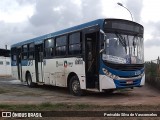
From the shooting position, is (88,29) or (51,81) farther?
(51,81)

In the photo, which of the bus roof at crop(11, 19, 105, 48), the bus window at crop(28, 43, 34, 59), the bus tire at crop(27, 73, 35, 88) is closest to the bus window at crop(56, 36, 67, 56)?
the bus roof at crop(11, 19, 105, 48)

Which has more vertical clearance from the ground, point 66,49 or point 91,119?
point 66,49

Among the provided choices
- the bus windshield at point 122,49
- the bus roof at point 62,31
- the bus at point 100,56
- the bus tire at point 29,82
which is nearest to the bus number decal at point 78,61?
the bus at point 100,56

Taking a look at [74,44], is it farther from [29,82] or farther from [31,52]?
[29,82]

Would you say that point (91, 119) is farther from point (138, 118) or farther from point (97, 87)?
point (97, 87)

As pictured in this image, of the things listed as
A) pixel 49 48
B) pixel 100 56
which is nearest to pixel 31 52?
pixel 49 48

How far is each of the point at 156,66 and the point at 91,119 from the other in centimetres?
1367

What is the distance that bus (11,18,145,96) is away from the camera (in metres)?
14.6

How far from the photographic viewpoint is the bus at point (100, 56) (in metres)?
14.6

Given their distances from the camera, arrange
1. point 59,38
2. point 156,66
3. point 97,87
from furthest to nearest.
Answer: point 156,66, point 59,38, point 97,87

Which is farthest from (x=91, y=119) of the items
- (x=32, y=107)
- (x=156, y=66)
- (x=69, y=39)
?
(x=156, y=66)

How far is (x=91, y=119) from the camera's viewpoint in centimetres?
916

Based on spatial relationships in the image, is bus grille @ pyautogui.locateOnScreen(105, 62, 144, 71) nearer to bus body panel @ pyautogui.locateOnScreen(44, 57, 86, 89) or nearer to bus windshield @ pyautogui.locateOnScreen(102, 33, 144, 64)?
bus windshield @ pyautogui.locateOnScreen(102, 33, 144, 64)

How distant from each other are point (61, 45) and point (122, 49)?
3967mm
